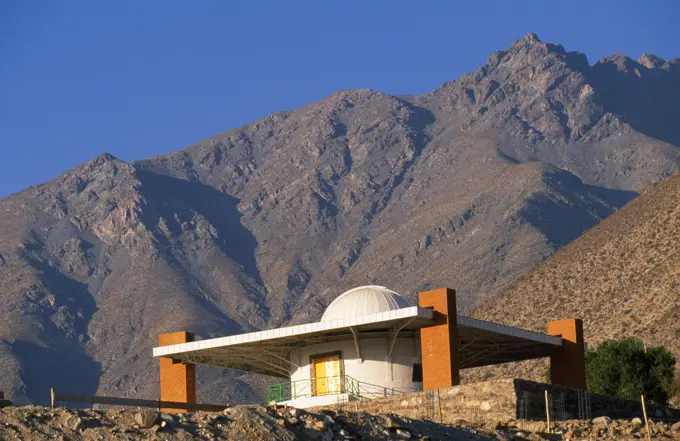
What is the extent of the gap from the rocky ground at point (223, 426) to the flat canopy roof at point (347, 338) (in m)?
10.5

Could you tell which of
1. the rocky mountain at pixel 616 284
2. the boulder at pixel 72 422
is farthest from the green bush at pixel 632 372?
the boulder at pixel 72 422

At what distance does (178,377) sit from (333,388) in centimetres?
671

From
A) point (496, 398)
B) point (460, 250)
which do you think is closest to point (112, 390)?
point (460, 250)

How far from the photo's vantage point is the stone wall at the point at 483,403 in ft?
123

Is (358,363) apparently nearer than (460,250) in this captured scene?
Yes

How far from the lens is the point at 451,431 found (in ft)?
100

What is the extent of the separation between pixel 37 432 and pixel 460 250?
6861 inches

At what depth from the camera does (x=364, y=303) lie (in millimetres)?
44938

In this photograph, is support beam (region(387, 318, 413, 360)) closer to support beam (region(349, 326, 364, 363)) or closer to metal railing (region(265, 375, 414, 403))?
support beam (region(349, 326, 364, 363))

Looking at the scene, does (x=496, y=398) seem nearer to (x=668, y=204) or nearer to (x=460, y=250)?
(x=668, y=204)

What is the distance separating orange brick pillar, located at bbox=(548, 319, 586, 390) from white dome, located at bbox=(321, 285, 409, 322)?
6.09 m

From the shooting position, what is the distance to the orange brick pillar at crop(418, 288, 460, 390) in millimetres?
40438

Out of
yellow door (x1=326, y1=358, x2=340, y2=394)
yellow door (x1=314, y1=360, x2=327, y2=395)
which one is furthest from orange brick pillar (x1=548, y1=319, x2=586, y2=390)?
yellow door (x1=314, y1=360, x2=327, y2=395)

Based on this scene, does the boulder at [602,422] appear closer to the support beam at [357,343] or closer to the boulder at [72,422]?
the support beam at [357,343]
